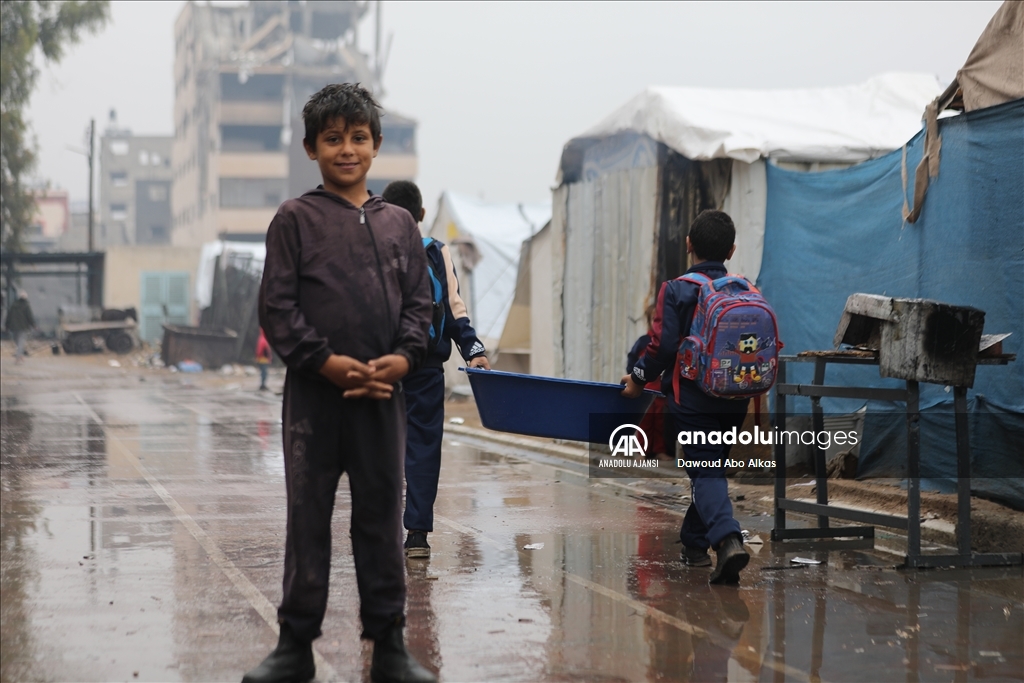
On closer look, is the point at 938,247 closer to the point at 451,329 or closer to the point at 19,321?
the point at 451,329

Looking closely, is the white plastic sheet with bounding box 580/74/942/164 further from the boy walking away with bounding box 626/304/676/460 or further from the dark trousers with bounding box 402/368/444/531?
the dark trousers with bounding box 402/368/444/531

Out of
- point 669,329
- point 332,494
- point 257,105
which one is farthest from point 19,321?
point 257,105

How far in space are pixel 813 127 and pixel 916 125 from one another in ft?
3.89

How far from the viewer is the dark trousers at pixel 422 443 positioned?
21.0 feet

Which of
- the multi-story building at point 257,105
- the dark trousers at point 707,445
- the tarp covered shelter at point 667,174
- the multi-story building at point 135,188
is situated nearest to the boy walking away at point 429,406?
the dark trousers at point 707,445

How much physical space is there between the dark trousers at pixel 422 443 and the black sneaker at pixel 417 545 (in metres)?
0.05

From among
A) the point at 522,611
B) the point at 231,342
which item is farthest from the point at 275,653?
the point at 231,342

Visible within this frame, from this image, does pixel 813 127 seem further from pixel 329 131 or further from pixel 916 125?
pixel 329 131

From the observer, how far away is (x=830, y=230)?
31.5 ft

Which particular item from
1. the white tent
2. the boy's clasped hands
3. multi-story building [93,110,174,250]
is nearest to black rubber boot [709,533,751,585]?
the boy's clasped hands

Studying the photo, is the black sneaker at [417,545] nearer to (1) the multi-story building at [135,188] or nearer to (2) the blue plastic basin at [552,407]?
(2) the blue plastic basin at [552,407]

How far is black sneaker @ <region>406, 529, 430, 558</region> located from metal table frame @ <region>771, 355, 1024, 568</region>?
220 cm

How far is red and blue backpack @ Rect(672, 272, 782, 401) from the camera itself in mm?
5805

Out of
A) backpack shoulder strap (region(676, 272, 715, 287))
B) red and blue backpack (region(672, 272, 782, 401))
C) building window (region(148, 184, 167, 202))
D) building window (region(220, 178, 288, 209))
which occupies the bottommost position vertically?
red and blue backpack (region(672, 272, 782, 401))
